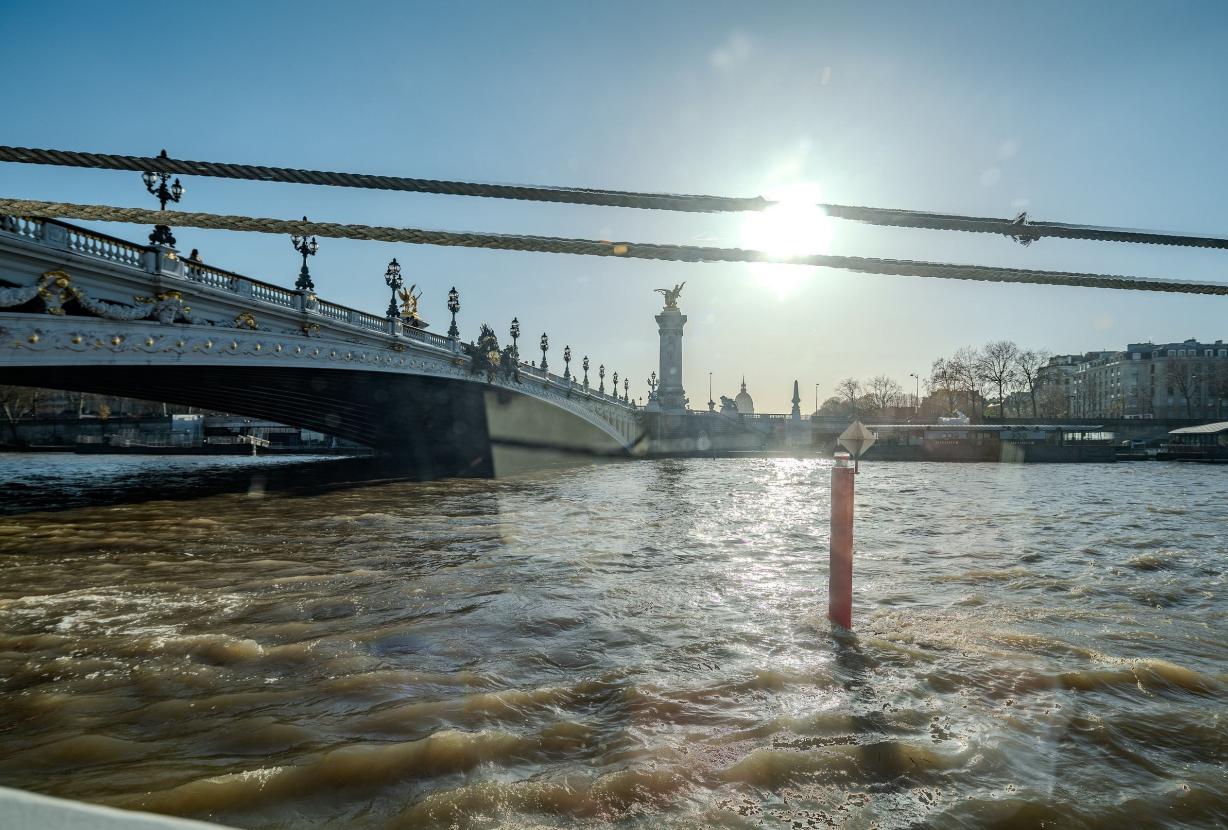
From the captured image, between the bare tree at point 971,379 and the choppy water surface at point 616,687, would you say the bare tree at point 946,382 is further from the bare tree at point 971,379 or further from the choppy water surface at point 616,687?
the choppy water surface at point 616,687

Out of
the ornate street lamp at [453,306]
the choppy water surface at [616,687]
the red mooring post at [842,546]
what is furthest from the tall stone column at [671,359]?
the red mooring post at [842,546]

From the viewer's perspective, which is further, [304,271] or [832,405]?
[832,405]

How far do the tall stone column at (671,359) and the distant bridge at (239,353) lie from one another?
1715cm

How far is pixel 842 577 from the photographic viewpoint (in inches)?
191

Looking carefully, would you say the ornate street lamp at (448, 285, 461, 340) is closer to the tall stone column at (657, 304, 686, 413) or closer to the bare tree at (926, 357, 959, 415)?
the tall stone column at (657, 304, 686, 413)

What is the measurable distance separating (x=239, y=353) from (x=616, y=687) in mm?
18246

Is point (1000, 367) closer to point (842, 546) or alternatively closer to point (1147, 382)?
point (1147, 382)

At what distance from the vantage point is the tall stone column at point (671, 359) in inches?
2200

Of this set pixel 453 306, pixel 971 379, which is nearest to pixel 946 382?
pixel 971 379

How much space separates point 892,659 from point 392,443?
41643 mm

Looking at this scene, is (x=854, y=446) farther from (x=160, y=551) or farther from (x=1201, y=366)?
(x=1201, y=366)

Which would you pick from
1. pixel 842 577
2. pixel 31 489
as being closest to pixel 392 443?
pixel 31 489

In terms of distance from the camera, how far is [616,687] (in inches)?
146

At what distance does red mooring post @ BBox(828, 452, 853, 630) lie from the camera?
4.79 metres
